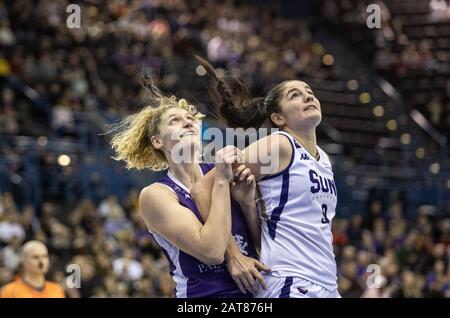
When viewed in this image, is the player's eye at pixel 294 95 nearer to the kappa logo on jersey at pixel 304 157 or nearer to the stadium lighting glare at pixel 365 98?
the kappa logo on jersey at pixel 304 157

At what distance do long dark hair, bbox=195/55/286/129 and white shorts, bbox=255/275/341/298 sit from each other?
3.43ft

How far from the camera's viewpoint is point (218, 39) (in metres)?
21.0

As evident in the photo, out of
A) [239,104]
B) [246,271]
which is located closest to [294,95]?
[239,104]

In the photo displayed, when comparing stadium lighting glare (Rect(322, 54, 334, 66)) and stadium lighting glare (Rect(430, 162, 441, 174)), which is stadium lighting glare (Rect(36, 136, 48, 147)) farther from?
stadium lighting glare (Rect(322, 54, 334, 66))

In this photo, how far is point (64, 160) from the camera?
1527 cm

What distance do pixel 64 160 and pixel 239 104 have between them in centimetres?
941

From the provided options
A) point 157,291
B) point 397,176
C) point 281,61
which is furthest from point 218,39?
point 157,291

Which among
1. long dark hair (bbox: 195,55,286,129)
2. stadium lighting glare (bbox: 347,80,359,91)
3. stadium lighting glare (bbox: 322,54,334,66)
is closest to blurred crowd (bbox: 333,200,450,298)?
stadium lighting glare (bbox: 347,80,359,91)

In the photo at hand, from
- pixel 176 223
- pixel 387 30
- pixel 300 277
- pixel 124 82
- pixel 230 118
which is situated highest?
pixel 387 30

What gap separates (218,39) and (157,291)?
899 centimetres

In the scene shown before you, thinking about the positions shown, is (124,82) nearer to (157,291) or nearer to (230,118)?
(157,291)

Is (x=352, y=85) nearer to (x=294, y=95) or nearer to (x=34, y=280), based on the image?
(x=34, y=280)

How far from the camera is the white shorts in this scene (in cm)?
561

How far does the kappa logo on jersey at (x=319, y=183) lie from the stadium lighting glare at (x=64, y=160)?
32.4ft
